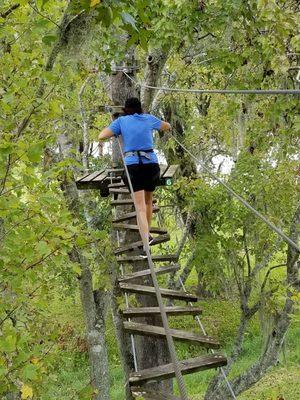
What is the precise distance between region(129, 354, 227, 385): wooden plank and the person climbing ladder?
85.3 inches

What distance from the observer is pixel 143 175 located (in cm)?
638

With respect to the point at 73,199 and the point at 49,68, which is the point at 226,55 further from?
the point at 73,199

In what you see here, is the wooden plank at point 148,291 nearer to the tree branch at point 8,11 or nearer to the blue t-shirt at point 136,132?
the blue t-shirt at point 136,132

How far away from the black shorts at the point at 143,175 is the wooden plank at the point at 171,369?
8.78ft

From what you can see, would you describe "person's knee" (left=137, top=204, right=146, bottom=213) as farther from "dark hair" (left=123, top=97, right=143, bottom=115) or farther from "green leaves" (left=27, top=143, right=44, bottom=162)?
"green leaves" (left=27, top=143, right=44, bottom=162)

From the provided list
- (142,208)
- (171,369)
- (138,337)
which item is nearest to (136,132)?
(142,208)

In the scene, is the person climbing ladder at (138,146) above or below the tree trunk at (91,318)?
above

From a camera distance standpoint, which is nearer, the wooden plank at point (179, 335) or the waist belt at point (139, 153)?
the wooden plank at point (179, 335)

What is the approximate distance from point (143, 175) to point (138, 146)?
15.3 inches

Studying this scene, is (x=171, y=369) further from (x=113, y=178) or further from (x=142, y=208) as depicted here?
(x=113, y=178)

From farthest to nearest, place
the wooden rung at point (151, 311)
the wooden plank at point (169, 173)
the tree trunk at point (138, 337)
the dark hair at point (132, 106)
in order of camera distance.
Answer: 1. the wooden plank at point (169, 173)
2. the dark hair at point (132, 106)
3. the tree trunk at point (138, 337)
4. the wooden rung at point (151, 311)

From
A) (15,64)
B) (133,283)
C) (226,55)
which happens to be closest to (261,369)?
(133,283)

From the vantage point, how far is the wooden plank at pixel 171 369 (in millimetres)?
4058

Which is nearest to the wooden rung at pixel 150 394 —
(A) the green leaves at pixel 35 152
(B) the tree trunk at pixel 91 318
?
(A) the green leaves at pixel 35 152
